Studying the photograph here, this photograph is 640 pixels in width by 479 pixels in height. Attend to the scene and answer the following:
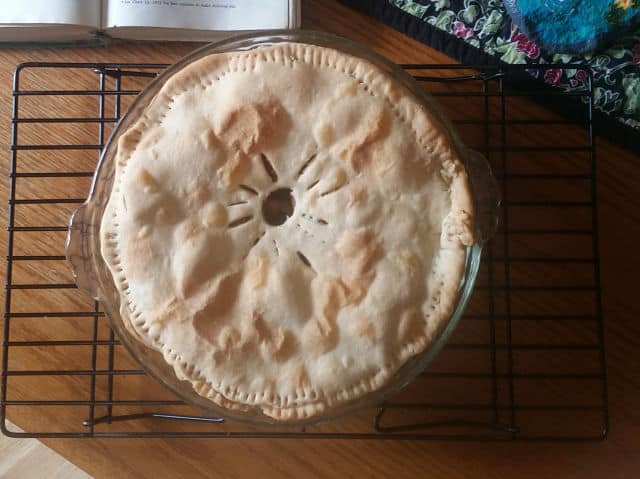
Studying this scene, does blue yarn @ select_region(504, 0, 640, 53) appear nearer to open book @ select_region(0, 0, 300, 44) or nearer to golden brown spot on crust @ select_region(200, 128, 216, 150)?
open book @ select_region(0, 0, 300, 44)

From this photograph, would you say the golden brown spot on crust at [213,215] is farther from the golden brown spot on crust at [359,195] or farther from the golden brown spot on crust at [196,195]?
the golden brown spot on crust at [359,195]

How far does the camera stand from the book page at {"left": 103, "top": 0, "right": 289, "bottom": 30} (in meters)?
0.96

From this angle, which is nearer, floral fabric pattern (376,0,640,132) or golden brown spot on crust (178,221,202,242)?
golden brown spot on crust (178,221,202,242)

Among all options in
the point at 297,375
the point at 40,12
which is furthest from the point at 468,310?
the point at 40,12

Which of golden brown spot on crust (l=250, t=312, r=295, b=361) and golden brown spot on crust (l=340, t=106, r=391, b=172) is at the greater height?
golden brown spot on crust (l=340, t=106, r=391, b=172)

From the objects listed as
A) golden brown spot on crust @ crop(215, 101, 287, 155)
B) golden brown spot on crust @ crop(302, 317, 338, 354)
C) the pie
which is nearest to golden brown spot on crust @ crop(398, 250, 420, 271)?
the pie

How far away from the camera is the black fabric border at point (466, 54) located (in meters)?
0.96

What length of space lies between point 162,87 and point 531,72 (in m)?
0.58

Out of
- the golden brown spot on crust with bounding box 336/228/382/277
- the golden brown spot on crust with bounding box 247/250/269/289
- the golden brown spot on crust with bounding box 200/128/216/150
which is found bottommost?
the golden brown spot on crust with bounding box 247/250/269/289

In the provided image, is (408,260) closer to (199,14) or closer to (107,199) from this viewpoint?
(107,199)

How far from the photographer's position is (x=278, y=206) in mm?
801

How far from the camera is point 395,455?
0.94 m

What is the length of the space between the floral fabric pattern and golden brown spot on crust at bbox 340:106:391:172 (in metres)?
0.33

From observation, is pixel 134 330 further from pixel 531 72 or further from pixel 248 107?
pixel 531 72
